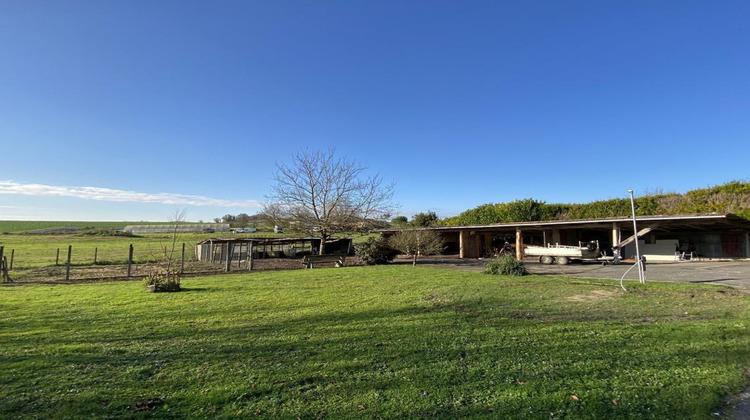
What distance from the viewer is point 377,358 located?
170 inches

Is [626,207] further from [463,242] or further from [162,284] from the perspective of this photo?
[162,284]

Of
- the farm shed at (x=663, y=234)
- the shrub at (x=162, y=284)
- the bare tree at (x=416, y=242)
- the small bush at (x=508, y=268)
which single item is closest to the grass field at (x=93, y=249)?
the bare tree at (x=416, y=242)

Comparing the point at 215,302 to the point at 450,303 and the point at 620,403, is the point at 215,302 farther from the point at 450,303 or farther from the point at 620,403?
the point at 620,403

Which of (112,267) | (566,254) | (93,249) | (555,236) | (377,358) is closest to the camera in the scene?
(377,358)

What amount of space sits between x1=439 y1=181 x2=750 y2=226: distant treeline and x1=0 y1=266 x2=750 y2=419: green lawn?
16.4 m

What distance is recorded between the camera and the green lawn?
10.3 feet

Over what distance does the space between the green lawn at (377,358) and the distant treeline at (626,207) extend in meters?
16.4

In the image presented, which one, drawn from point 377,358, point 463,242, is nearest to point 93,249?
point 463,242

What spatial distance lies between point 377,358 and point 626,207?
2596cm

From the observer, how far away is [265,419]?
9.54ft

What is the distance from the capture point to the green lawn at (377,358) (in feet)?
10.3

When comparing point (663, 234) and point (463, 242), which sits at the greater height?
point (663, 234)

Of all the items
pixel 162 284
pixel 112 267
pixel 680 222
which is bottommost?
pixel 112 267

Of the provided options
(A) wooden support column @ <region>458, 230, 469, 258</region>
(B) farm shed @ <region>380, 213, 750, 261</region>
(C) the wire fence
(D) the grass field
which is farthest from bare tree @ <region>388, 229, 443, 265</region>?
(D) the grass field
